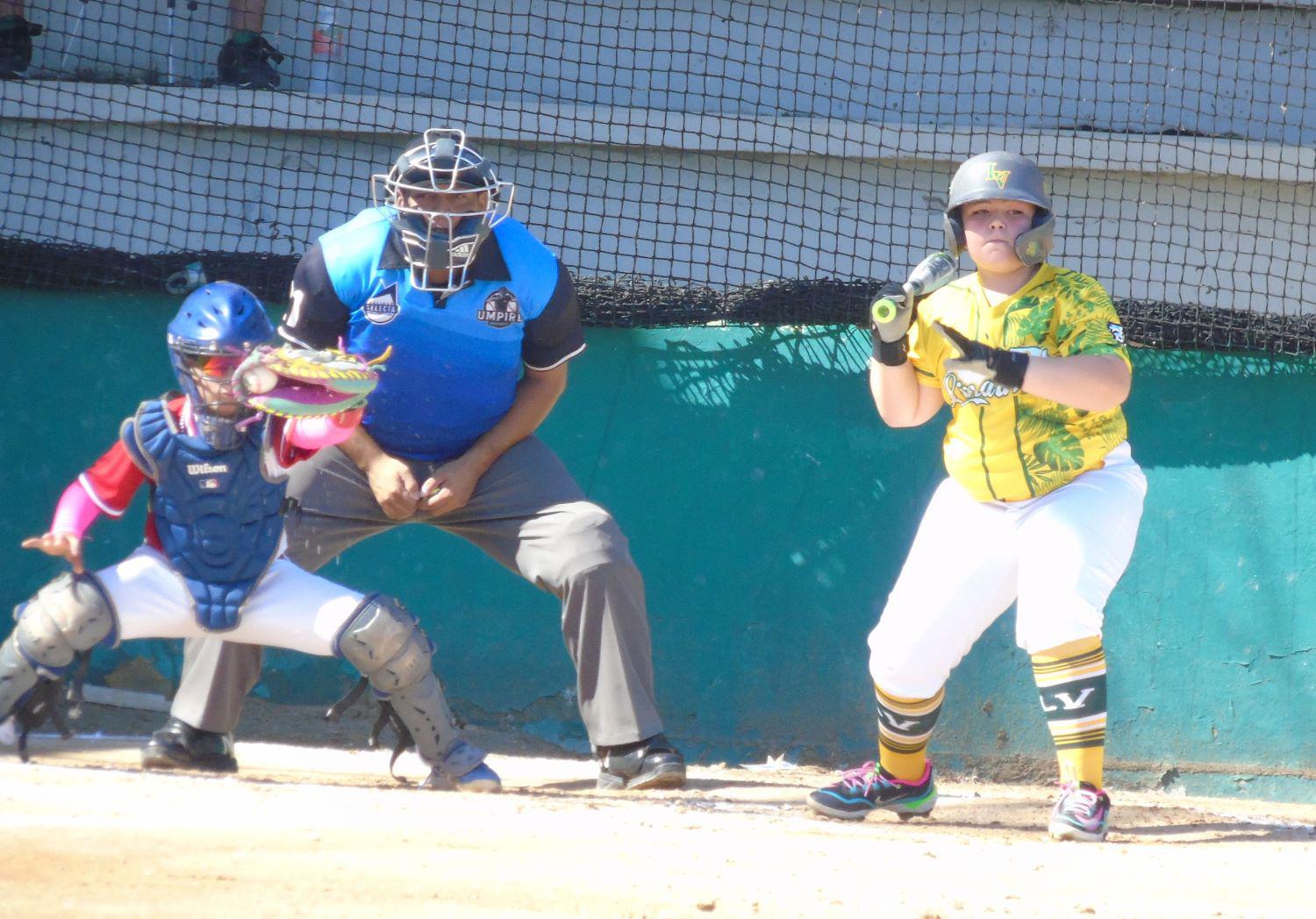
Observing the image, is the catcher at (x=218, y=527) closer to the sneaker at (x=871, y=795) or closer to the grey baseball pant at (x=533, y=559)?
the grey baseball pant at (x=533, y=559)

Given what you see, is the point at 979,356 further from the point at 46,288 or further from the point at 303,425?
the point at 46,288

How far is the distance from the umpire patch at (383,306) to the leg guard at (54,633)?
1138 mm

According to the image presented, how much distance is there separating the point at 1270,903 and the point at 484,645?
3.46 metres

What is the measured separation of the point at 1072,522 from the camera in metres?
3.87

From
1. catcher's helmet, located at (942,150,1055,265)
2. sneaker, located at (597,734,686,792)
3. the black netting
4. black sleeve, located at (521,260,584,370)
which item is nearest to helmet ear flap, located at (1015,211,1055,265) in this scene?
catcher's helmet, located at (942,150,1055,265)

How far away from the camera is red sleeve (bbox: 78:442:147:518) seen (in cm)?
380

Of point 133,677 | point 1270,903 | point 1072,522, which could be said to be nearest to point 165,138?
point 133,677

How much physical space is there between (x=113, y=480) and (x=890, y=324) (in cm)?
208

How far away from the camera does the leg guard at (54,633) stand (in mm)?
3730

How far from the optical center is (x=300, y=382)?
3797 mm

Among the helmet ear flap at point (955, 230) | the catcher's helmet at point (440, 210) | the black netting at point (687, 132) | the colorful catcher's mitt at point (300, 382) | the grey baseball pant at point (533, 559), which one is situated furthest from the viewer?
the black netting at point (687, 132)

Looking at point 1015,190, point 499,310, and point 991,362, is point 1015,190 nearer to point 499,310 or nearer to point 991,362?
point 991,362

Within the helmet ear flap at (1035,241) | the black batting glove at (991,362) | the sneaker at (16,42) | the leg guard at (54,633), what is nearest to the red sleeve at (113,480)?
the leg guard at (54,633)

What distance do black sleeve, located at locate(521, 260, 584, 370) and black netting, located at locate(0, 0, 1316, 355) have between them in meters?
1.32
